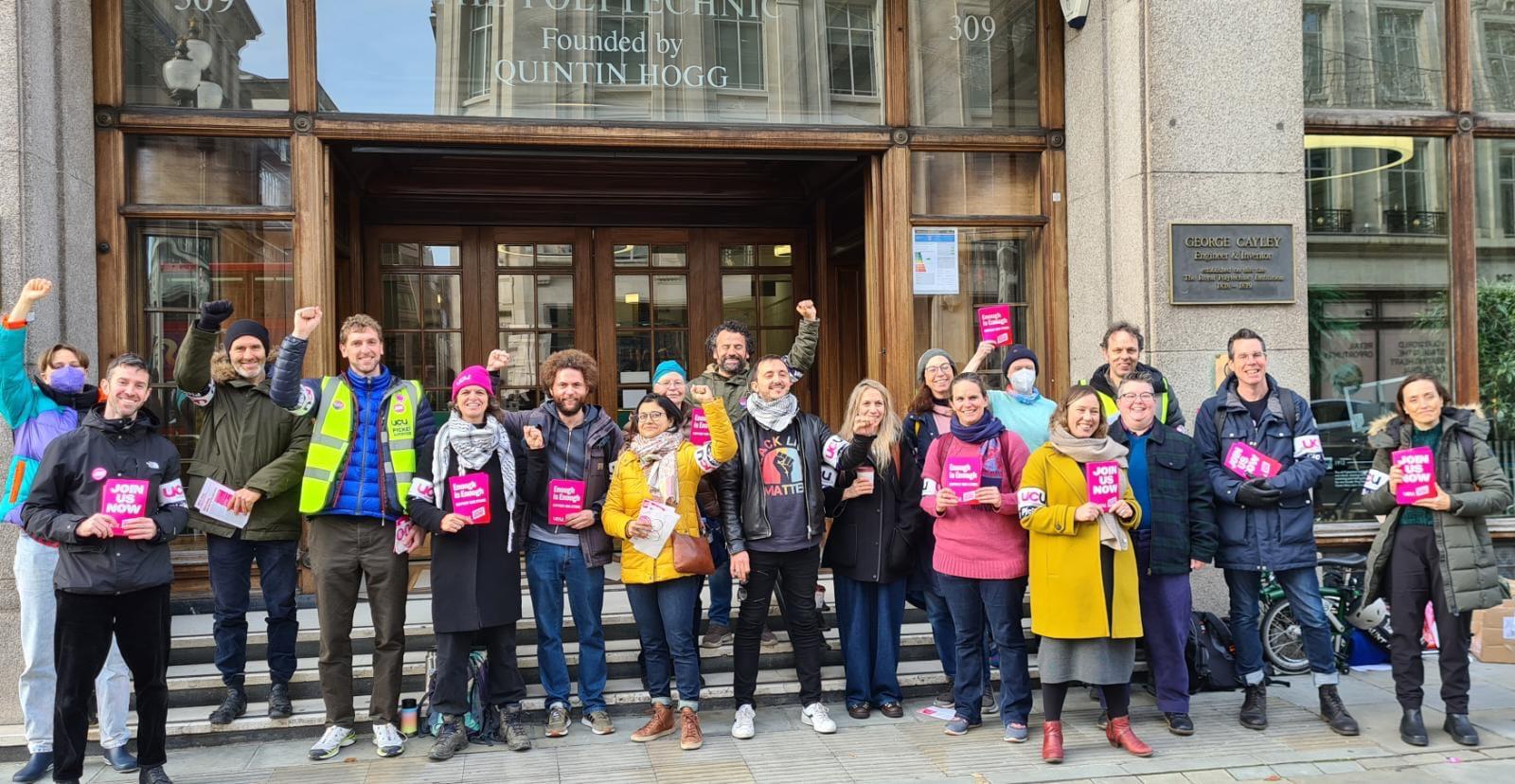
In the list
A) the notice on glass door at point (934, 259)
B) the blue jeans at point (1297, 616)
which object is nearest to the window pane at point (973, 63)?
the notice on glass door at point (934, 259)

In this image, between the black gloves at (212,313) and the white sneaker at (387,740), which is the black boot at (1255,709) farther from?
the black gloves at (212,313)

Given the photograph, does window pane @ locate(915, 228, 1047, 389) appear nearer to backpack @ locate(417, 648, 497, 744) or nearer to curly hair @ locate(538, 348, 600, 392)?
curly hair @ locate(538, 348, 600, 392)

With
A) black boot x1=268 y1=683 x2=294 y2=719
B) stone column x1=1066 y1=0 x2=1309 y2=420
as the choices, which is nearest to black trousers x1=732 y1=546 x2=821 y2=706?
black boot x1=268 y1=683 x2=294 y2=719

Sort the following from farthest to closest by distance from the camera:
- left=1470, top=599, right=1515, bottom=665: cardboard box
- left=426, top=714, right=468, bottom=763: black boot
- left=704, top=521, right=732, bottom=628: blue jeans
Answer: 1. left=1470, top=599, right=1515, bottom=665: cardboard box
2. left=704, top=521, right=732, bottom=628: blue jeans
3. left=426, top=714, right=468, bottom=763: black boot

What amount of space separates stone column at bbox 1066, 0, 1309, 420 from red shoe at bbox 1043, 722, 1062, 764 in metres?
2.91

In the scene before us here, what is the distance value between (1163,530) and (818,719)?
209 centimetres

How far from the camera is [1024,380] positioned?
21.3 ft

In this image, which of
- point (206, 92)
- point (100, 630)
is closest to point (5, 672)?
point (100, 630)

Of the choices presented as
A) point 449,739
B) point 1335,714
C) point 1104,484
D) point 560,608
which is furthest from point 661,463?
point 1335,714

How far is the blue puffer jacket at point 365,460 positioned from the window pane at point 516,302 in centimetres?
388

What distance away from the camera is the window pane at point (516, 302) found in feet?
31.4

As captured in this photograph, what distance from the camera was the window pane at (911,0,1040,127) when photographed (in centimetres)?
808

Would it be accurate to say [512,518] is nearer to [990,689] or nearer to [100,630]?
[100,630]

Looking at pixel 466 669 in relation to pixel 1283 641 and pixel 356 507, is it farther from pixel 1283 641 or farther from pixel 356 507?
pixel 1283 641
